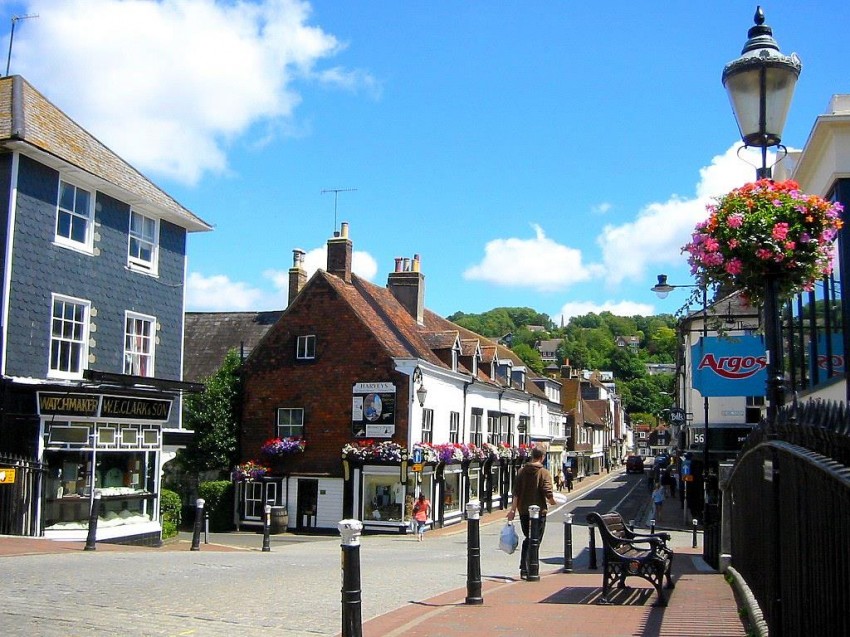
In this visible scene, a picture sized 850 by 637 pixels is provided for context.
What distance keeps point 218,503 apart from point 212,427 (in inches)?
132

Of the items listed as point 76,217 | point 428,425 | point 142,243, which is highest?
point 76,217

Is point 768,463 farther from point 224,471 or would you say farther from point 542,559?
point 224,471

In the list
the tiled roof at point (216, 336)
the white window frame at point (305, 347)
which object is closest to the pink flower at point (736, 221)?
the white window frame at point (305, 347)

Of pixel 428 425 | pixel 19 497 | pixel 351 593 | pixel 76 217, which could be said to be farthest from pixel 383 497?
pixel 351 593

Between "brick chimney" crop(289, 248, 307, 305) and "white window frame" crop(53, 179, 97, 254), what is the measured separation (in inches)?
721

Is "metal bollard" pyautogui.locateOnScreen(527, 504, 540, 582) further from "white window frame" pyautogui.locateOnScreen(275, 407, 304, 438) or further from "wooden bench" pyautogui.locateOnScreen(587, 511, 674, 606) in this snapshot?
"white window frame" pyautogui.locateOnScreen(275, 407, 304, 438)

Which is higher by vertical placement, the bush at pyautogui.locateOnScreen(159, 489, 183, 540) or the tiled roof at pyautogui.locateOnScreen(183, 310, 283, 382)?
the tiled roof at pyautogui.locateOnScreen(183, 310, 283, 382)

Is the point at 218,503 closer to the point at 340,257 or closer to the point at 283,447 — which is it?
the point at 283,447

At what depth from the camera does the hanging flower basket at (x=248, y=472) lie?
34.7 meters

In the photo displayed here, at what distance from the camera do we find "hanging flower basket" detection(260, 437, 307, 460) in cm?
3469

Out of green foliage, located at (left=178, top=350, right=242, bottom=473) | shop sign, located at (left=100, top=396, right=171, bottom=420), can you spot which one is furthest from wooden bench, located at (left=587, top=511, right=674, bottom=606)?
green foliage, located at (left=178, top=350, right=242, bottom=473)

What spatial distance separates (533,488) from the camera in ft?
40.7

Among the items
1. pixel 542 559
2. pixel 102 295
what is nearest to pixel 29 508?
pixel 102 295

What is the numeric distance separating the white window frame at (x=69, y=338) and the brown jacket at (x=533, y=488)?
493 inches
